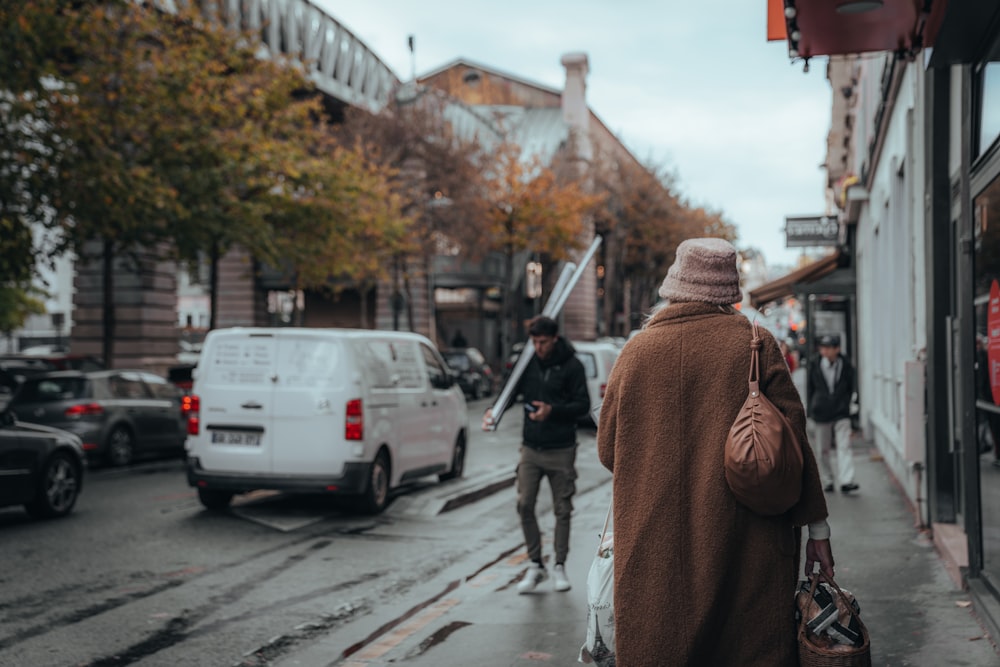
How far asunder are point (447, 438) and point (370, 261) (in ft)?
64.7

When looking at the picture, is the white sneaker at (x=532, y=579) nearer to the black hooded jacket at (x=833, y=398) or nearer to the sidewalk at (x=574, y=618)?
the sidewalk at (x=574, y=618)

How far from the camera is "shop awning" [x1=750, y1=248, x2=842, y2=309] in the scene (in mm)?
24562

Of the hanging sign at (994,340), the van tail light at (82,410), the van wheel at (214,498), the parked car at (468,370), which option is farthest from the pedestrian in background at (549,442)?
the parked car at (468,370)

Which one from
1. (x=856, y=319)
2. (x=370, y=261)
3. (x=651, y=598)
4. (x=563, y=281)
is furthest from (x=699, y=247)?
(x=370, y=261)

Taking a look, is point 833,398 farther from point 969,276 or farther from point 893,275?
point 969,276

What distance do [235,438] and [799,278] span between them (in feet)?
55.2

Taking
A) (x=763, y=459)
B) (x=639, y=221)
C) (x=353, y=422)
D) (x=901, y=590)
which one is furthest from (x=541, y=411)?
(x=639, y=221)

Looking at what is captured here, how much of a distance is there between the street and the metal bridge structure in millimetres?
26849

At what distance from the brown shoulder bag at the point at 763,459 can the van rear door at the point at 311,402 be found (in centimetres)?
836

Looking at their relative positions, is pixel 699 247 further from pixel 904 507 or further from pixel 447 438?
pixel 447 438

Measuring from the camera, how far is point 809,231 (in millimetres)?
22172

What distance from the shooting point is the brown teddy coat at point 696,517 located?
→ 3416mm

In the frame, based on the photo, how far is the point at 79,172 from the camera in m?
17.5

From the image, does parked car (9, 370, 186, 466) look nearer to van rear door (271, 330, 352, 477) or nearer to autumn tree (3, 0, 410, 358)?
autumn tree (3, 0, 410, 358)
